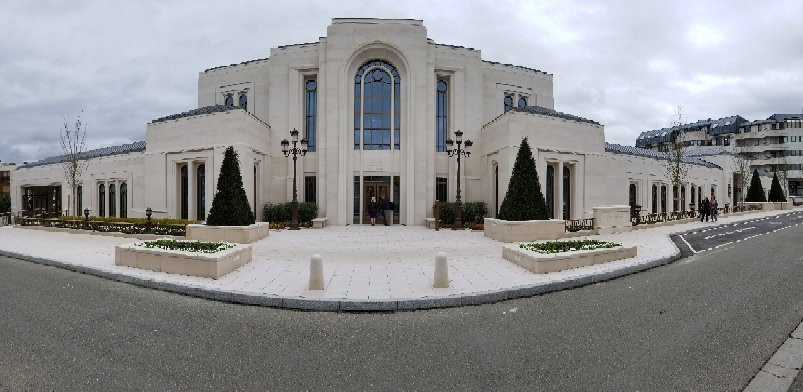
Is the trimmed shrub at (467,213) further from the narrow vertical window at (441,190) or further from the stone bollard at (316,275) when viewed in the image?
the stone bollard at (316,275)

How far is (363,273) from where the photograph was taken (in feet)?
29.3

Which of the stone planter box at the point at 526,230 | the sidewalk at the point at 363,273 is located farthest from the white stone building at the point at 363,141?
the sidewalk at the point at 363,273

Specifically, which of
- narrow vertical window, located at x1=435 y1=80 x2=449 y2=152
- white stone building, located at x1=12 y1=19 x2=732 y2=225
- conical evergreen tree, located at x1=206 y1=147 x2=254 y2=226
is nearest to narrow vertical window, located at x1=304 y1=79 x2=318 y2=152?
white stone building, located at x1=12 y1=19 x2=732 y2=225

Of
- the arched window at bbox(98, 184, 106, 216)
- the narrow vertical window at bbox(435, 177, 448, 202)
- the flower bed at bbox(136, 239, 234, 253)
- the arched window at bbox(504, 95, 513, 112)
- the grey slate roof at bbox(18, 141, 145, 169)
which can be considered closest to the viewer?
the flower bed at bbox(136, 239, 234, 253)

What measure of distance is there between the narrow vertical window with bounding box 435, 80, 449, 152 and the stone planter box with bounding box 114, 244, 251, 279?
17770 millimetres

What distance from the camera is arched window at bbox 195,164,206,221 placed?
22.1 metres

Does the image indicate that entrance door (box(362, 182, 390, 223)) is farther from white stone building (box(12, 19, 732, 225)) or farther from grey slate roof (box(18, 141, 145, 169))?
grey slate roof (box(18, 141, 145, 169))

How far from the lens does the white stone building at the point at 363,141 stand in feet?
71.6

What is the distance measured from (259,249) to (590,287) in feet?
34.6

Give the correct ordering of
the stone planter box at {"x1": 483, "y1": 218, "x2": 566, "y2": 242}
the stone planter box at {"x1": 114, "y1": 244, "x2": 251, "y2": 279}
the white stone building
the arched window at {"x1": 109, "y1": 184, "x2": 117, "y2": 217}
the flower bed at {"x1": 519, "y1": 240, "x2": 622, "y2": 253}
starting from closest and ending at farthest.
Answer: the stone planter box at {"x1": 114, "y1": 244, "x2": 251, "y2": 279}, the flower bed at {"x1": 519, "y1": 240, "x2": 622, "y2": 253}, the stone planter box at {"x1": 483, "y1": 218, "x2": 566, "y2": 242}, the white stone building, the arched window at {"x1": 109, "y1": 184, "x2": 117, "y2": 217}

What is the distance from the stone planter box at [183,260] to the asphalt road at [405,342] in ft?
3.66

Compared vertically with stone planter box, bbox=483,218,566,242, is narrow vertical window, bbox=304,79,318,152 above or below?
above

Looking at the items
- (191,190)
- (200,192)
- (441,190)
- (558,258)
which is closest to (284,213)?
(200,192)

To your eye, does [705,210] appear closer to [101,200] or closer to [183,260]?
[183,260]
